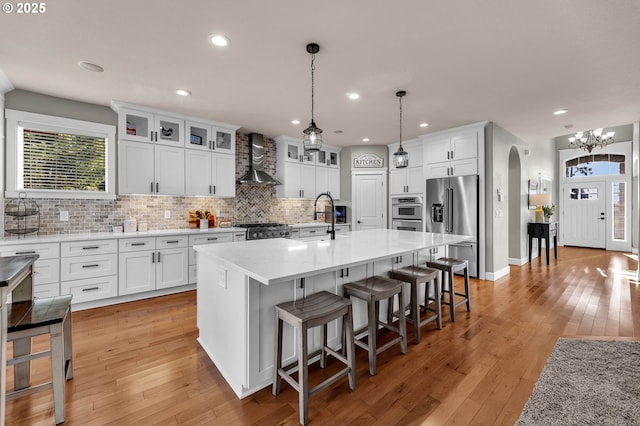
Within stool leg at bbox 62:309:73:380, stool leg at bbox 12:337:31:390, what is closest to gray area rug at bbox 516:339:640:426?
stool leg at bbox 62:309:73:380

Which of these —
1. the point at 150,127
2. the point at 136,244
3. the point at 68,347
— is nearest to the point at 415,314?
the point at 68,347

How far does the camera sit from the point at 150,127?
4.07 metres

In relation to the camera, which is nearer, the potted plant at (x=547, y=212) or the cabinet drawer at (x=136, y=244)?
the cabinet drawer at (x=136, y=244)

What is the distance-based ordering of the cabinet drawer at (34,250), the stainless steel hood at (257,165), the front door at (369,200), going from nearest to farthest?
the cabinet drawer at (34,250) → the stainless steel hood at (257,165) → the front door at (369,200)

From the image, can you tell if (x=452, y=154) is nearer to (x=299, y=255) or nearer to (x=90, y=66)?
(x=299, y=255)

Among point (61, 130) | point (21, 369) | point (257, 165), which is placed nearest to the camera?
point (21, 369)

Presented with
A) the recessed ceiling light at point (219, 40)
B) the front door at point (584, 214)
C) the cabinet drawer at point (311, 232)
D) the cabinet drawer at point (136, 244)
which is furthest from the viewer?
the front door at point (584, 214)

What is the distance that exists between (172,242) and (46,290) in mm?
1350

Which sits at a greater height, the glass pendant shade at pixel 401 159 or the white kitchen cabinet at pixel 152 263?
the glass pendant shade at pixel 401 159

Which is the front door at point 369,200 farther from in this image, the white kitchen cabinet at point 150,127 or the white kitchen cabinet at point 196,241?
the white kitchen cabinet at point 150,127

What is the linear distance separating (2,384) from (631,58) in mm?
5135

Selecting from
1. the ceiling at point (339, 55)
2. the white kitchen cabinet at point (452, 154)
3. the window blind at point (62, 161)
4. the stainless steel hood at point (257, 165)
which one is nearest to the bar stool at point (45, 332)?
the ceiling at point (339, 55)

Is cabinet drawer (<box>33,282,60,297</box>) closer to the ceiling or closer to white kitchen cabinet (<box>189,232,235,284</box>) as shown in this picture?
white kitchen cabinet (<box>189,232,235,284</box>)

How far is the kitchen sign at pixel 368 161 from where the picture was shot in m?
6.54
